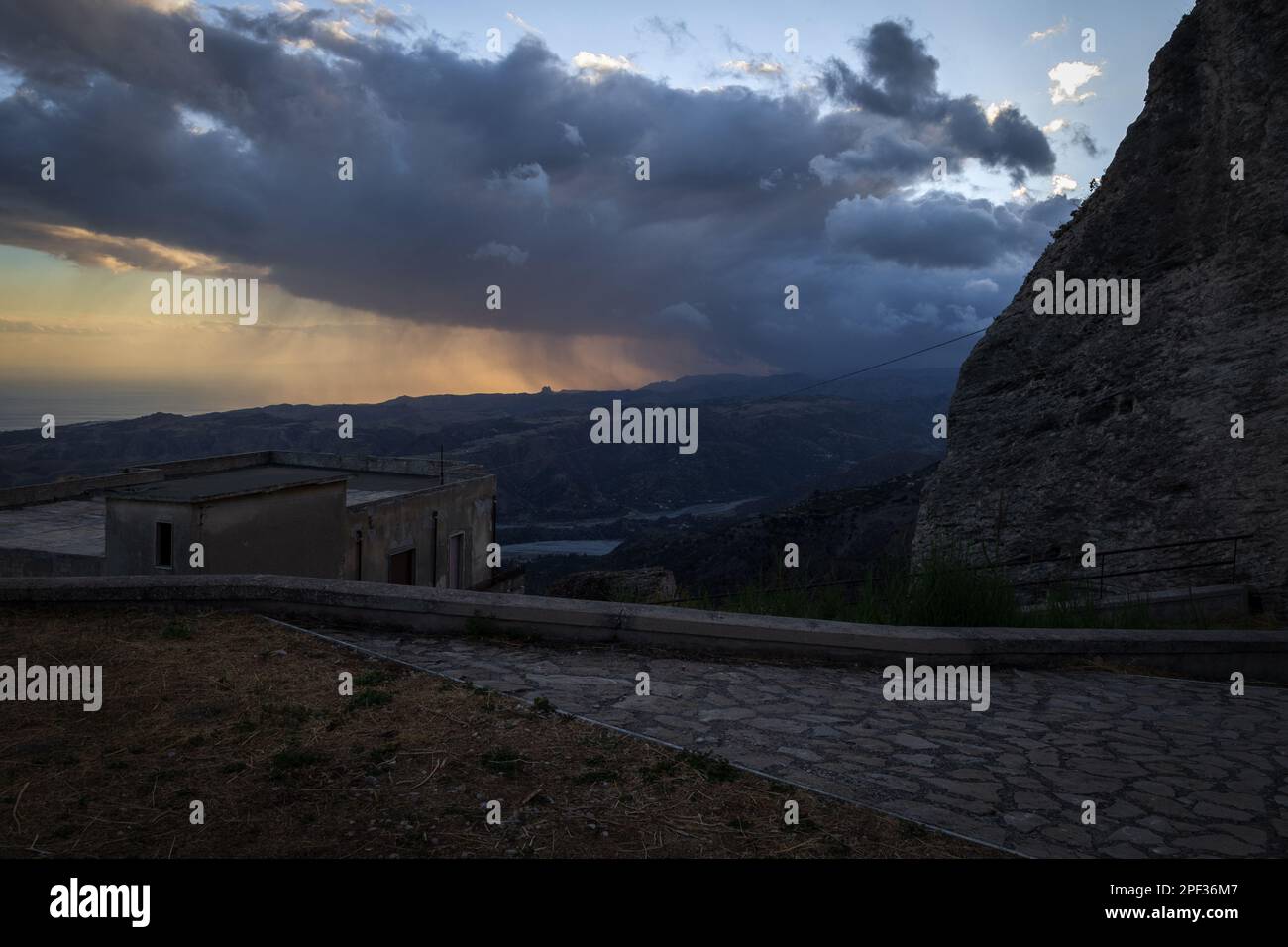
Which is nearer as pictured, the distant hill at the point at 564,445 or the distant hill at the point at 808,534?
the distant hill at the point at 808,534

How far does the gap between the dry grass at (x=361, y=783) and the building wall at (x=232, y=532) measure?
9.76 metres

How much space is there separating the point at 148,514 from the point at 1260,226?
57.9ft

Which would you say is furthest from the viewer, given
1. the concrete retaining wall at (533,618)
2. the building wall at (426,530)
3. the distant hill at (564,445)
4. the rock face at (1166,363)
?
the distant hill at (564,445)

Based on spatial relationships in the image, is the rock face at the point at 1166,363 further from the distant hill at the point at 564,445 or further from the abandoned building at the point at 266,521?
the distant hill at the point at 564,445

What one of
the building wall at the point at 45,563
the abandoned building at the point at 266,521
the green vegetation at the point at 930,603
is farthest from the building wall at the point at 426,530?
the green vegetation at the point at 930,603

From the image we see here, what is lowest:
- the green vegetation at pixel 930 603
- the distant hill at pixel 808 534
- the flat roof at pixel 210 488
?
the distant hill at pixel 808 534

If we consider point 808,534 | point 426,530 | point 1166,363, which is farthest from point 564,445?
point 1166,363

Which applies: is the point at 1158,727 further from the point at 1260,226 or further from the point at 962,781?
the point at 1260,226

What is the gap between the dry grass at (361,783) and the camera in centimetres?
321

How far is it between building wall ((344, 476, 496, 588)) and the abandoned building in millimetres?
43

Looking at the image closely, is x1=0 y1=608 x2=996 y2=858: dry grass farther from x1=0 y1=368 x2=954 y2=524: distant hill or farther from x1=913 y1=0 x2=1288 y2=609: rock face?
x1=0 y1=368 x2=954 y2=524: distant hill

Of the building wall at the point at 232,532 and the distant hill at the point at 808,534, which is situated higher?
the building wall at the point at 232,532

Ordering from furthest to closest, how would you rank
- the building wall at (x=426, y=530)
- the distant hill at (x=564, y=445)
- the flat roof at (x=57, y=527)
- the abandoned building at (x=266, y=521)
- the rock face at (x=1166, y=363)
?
the distant hill at (x=564, y=445), the building wall at (x=426, y=530), the flat roof at (x=57, y=527), the abandoned building at (x=266, y=521), the rock face at (x=1166, y=363)

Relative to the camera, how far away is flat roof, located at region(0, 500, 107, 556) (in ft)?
56.0
